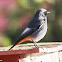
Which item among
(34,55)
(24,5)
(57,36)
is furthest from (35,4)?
(34,55)

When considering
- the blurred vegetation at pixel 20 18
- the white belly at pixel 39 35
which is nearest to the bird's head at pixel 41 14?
the white belly at pixel 39 35

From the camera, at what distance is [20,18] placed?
6160 mm

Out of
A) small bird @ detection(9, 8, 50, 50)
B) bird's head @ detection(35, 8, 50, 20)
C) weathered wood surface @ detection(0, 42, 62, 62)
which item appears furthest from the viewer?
bird's head @ detection(35, 8, 50, 20)

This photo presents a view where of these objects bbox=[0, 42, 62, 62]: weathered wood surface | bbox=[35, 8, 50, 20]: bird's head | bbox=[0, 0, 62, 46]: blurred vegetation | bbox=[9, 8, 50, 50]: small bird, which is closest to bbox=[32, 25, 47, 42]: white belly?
bbox=[9, 8, 50, 50]: small bird

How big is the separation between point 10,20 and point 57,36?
914 millimetres

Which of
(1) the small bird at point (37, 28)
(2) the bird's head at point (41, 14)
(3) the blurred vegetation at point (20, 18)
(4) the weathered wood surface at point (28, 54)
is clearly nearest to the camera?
(4) the weathered wood surface at point (28, 54)

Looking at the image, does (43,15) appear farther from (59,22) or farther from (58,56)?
(59,22)

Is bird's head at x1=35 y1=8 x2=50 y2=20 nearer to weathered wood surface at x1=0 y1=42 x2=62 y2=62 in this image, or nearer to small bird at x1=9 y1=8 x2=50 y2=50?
small bird at x1=9 y1=8 x2=50 y2=50

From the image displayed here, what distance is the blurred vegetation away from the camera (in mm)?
6023

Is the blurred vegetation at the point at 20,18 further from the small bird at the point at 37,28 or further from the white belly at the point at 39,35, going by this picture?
the white belly at the point at 39,35

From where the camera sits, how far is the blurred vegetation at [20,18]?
6023mm

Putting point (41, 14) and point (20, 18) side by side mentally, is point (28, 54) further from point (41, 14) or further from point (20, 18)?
point (20, 18)

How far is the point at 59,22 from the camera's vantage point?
6699mm

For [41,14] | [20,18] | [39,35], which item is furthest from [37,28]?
[20,18]
